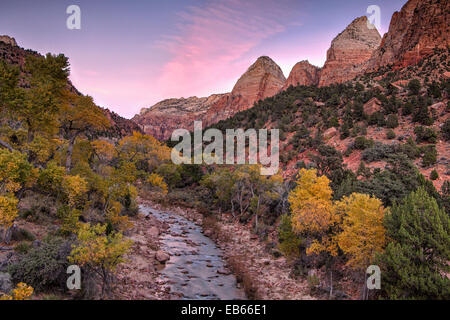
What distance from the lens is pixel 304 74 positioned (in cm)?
8119

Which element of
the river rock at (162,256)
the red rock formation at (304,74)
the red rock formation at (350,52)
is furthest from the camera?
the red rock formation at (304,74)

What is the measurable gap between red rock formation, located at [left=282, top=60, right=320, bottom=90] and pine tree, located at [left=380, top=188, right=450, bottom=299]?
Result: 75.5 metres

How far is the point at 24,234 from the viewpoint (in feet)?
45.2

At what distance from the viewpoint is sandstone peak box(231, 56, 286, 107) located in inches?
3974

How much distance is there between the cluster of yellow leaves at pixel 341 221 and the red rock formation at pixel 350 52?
194ft

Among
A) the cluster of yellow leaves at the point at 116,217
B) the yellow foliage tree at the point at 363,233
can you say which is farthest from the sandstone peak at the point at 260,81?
the yellow foliage tree at the point at 363,233

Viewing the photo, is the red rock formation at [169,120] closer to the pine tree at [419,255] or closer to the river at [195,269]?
the river at [195,269]

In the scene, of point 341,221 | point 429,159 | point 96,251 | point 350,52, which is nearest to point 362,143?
point 429,159

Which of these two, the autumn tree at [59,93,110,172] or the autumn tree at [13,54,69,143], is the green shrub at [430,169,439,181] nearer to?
the autumn tree at [59,93,110,172]

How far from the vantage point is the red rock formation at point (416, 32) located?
4428 centimetres

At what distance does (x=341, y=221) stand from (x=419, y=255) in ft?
15.0

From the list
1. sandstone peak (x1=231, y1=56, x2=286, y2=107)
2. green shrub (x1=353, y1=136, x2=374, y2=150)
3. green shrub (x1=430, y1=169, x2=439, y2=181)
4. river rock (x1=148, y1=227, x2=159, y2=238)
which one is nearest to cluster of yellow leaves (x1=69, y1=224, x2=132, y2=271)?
river rock (x1=148, y1=227, x2=159, y2=238)
